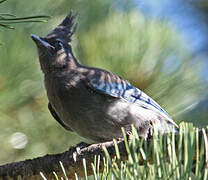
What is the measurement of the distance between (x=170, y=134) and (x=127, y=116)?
222 centimetres

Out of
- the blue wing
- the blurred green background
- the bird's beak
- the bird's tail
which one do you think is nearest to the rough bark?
the blurred green background

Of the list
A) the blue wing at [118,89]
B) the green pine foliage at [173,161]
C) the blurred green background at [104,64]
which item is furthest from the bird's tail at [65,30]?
the green pine foliage at [173,161]

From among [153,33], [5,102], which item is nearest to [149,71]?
[153,33]

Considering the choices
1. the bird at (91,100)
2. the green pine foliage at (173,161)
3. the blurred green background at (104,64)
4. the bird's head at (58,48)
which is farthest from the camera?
the bird's head at (58,48)

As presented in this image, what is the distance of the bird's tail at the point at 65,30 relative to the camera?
425cm

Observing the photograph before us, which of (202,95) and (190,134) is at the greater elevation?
(190,134)

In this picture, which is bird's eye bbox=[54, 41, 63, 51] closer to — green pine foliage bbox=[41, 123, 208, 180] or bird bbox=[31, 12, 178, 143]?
bird bbox=[31, 12, 178, 143]

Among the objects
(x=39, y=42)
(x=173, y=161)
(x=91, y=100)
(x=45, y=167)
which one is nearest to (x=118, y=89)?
(x=91, y=100)

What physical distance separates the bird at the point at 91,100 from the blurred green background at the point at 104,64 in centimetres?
13

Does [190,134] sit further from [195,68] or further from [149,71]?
[195,68]

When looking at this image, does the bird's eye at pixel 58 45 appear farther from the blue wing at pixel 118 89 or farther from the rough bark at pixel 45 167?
the rough bark at pixel 45 167

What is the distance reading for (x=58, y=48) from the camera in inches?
177

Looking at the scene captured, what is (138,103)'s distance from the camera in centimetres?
407

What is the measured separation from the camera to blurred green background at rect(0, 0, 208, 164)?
3.55 meters
